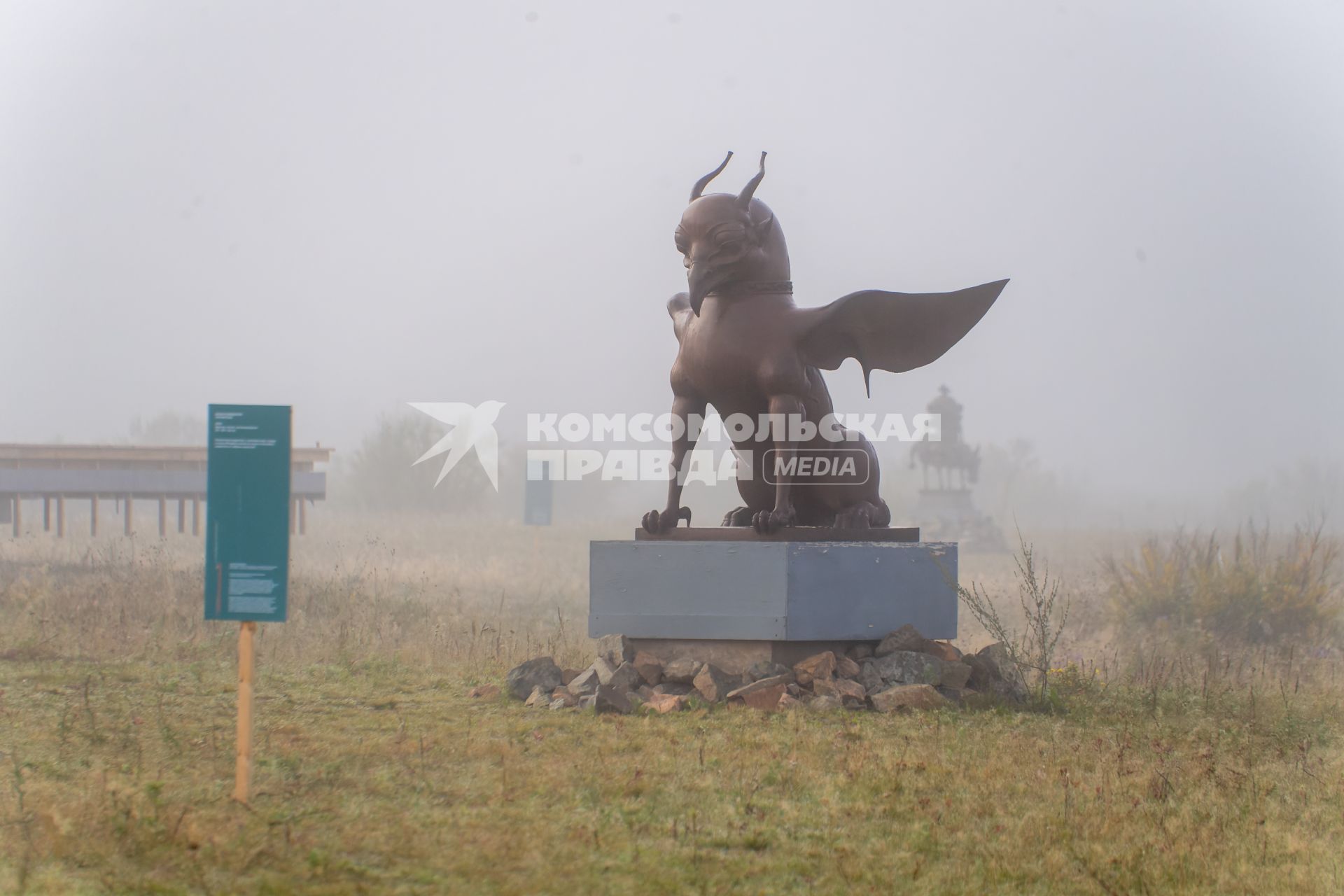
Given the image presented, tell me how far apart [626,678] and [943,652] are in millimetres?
1902

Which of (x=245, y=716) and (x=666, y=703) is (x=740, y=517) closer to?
(x=666, y=703)

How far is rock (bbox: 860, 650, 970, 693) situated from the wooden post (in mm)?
3515

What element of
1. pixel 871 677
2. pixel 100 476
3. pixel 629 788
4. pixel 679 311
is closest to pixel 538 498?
pixel 100 476

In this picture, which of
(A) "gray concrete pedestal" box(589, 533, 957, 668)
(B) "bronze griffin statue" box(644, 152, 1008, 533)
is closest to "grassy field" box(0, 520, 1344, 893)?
(A) "gray concrete pedestal" box(589, 533, 957, 668)

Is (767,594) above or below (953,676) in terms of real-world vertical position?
above

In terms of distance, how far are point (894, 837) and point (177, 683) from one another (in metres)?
4.98

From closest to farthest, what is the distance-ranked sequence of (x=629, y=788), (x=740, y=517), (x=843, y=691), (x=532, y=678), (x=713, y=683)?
1. (x=629, y=788)
2. (x=843, y=691)
3. (x=713, y=683)
4. (x=532, y=678)
5. (x=740, y=517)

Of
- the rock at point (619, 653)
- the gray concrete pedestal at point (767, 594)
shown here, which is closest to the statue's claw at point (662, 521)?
the gray concrete pedestal at point (767, 594)

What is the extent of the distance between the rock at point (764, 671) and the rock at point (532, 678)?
1156mm

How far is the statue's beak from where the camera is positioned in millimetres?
6812

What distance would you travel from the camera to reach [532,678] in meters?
6.92

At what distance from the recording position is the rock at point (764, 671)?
21.9 ft

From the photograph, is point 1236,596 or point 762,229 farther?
point 1236,596

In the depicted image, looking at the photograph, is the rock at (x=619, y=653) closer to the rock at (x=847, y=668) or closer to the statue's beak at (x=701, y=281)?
the rock at (x=847, y=668)
